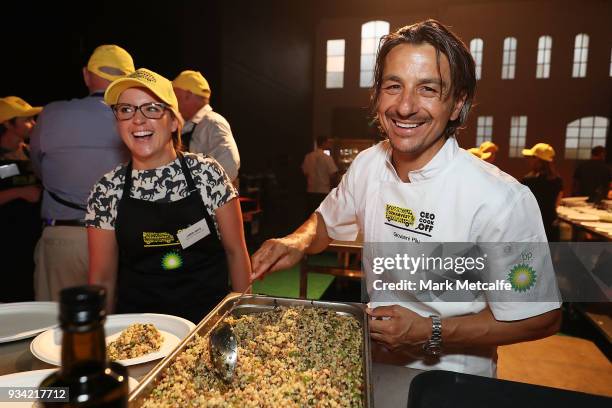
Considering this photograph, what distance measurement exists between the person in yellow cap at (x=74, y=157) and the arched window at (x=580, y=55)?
1573cm

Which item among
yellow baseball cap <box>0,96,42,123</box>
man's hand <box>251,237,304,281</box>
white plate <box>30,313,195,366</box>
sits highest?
yellow baseball cap <box>0,96,42,123</box>

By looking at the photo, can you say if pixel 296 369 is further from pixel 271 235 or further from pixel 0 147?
pixel 271 235

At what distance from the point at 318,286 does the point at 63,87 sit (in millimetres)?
5496

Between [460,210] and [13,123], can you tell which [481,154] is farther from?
[13,123]

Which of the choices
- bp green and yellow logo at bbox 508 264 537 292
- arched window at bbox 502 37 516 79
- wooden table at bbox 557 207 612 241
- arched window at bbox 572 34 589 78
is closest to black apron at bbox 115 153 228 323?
bp green and yellow logo at bbox 508 264 537 292

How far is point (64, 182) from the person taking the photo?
2.47m

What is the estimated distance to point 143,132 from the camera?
173cm

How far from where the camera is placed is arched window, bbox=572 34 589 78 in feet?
45.4

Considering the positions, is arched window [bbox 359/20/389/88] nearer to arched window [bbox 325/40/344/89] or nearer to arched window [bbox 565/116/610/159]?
arched window [bbox 325/40/344/89]

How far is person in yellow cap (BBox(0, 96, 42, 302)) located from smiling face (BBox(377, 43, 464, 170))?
2874 millimetres

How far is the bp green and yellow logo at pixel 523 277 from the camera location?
1.16 meters

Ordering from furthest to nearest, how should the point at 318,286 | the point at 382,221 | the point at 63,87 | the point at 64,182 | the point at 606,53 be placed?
the point at 606,53 → the point at 63,87 → the point at 318,286 → the point at 64,182 → the point at 382,221

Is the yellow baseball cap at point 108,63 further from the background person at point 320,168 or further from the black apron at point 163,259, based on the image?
the background person at point 320,168

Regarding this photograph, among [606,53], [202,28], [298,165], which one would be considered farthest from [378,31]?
[202,28]
